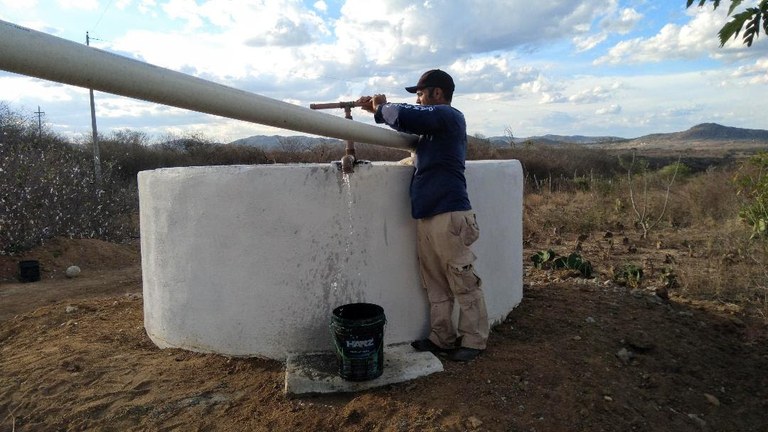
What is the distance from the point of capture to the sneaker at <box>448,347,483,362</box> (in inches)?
134

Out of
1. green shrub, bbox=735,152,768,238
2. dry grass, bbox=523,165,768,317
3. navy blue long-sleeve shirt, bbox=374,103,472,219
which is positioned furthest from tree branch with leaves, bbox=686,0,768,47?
green shrub, bbox=735,152,768,238

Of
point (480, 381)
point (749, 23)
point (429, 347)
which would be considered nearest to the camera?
point (749, 23)

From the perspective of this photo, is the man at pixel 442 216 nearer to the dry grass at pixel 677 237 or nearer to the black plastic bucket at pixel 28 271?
the dry grass at pixel 677 237

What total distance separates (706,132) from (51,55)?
395ft

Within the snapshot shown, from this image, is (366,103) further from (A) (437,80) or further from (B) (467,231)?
(B) (467,231)

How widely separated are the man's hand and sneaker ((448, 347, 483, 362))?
1587 millimetres

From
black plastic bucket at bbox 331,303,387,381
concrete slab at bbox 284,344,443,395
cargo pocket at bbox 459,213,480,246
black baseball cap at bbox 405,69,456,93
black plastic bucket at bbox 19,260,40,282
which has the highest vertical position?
black baseball cap at bbox 405,69,456,93

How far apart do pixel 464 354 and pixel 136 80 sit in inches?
93.4

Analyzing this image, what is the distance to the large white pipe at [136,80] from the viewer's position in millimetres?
1666

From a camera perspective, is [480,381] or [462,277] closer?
[480,381]

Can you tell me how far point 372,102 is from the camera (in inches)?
144

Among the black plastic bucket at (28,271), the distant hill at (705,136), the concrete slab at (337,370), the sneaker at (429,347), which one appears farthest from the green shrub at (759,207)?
the distant hill at (705,136)

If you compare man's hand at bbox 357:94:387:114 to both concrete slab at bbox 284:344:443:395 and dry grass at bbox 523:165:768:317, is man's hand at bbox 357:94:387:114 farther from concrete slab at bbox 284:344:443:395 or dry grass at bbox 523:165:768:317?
dry grass at bbox 523:165:768:317

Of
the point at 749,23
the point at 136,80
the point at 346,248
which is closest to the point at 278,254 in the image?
the point at 346,248
